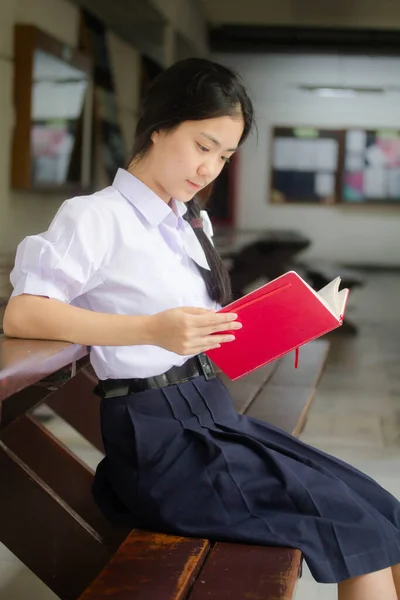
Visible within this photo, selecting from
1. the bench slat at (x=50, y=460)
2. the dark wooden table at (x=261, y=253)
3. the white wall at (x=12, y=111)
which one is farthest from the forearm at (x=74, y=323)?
the dark wooden table at (x=261, y=253)

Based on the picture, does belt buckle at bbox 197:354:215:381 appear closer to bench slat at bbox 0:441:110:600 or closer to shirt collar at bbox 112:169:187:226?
shirt collar at bbox 112:169:187:226

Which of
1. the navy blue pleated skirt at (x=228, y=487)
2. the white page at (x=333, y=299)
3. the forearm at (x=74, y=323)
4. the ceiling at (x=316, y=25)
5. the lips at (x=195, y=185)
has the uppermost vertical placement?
the ceiling at (x=316, y=25)

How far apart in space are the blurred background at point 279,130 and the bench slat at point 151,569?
344cm

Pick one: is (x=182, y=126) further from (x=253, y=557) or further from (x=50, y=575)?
(x=50, y=575)

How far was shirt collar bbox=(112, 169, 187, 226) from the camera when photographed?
4.59 feet

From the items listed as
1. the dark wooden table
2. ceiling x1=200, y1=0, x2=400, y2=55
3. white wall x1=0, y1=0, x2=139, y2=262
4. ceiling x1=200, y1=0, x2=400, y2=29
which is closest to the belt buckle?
white wall x1=0, y1=0, x2=139, y2=262

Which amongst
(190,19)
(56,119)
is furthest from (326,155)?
(56,119)

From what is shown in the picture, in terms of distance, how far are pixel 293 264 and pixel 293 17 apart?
223 cm

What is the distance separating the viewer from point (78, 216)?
129 centimetres

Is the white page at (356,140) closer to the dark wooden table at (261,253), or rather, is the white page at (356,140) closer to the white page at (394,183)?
the white page at (394,183)

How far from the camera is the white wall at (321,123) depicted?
25.4 feet

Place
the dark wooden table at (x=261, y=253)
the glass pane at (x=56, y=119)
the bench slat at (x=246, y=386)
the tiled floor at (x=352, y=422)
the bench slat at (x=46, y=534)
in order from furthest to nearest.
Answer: the dark wooden table at (x=261, y=253) → the glass pane at (x=56, y=119) → the bench slat at (x=246, y=386) → the tiled floor at (x=352, y=422) → the bench slat at (x=46, y=534)

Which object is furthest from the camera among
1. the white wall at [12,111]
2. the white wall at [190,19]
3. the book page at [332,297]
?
the white wall at [190,19]

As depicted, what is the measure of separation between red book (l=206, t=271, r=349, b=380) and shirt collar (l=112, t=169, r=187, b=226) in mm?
238
